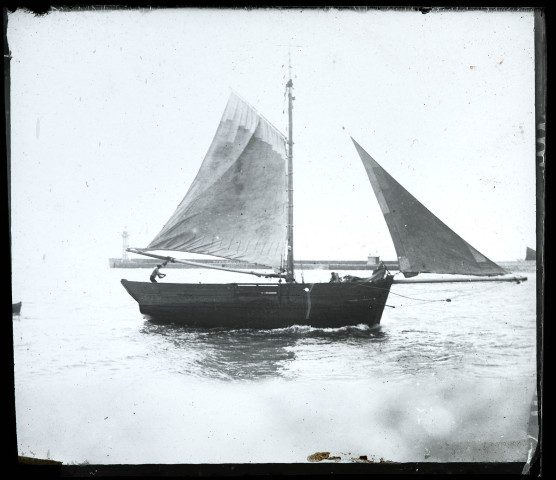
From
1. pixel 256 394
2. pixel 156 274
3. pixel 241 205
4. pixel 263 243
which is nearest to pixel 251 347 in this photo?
pixel 256 394

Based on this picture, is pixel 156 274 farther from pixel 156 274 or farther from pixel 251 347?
pixel 251 347

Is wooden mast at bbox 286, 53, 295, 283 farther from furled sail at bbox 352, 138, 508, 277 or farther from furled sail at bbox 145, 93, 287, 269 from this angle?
furled sail at bbox 352, 138, 508, 277

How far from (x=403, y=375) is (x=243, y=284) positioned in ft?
3.52

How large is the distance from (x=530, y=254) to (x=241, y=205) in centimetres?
141

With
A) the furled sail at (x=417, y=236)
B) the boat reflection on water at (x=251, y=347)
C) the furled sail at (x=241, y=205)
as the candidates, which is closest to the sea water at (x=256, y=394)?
the boat reflection on water at (x=251, y=347)

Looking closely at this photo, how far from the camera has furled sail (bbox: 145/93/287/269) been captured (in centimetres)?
194

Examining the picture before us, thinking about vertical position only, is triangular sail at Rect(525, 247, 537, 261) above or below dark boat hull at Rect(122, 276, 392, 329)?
above

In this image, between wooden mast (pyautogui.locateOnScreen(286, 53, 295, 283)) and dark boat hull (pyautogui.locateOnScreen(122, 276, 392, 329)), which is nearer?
wooden mast (pyautogui.locateOnScreen(286, 53, 295, 283))

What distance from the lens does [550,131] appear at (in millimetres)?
1294

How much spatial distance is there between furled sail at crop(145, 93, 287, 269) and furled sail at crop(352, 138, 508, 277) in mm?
492

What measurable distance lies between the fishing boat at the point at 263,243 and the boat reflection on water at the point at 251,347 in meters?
0.07

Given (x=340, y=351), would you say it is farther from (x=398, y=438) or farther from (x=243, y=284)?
(x=243, y=284)

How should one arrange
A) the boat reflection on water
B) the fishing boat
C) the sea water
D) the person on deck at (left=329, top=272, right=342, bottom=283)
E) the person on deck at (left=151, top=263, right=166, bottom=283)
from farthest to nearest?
the person on deck at (left=329, top=272, right=342, bottom=283) < the person on deck at (left=151, top=263, right=166, bottom=283) < the fishing boat < the boat reflection on water < the sea water

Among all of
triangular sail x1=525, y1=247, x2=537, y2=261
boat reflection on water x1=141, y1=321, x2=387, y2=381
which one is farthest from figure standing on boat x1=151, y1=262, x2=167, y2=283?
triangular sail x1=525, y1=247, x2=537, y2=261
